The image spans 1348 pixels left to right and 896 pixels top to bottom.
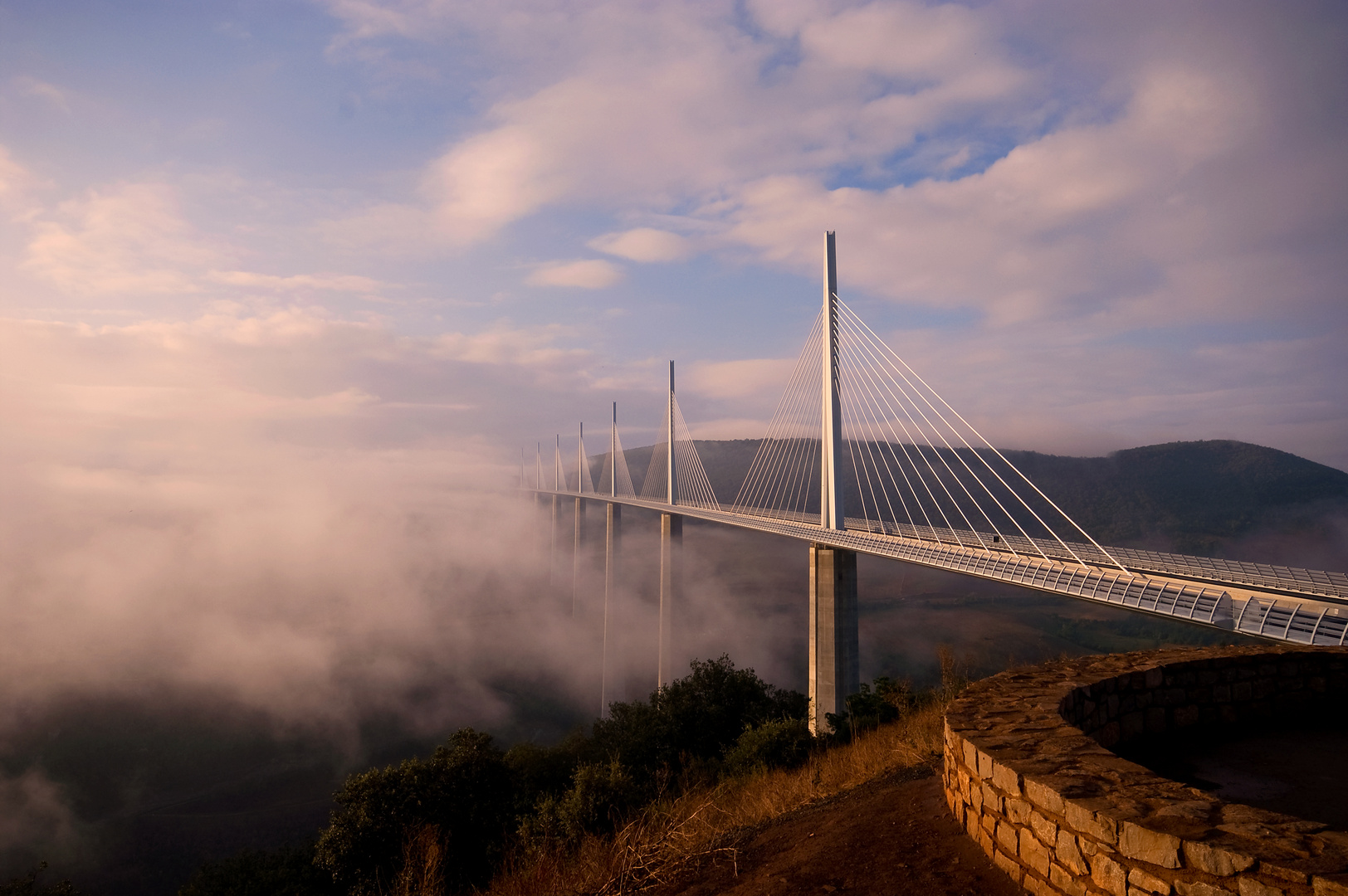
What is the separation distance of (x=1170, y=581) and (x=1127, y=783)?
11.5m

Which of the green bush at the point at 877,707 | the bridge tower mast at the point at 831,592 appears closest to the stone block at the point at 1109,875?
the green bush at the point at 877,707

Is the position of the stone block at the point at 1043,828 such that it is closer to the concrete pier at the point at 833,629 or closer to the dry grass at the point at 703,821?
the dry grass at the point at 703,821

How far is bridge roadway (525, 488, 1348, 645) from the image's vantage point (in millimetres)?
10188

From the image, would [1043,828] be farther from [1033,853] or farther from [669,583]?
[669,583]

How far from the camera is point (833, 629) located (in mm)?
25766

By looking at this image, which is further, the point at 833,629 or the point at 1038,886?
the point at 833,629

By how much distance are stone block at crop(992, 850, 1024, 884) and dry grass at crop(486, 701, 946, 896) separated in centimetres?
193

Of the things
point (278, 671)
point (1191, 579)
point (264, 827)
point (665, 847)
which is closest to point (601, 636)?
point (278, 671)

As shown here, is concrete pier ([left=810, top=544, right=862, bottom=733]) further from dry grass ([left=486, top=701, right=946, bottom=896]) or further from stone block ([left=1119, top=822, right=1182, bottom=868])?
stone block ([left=1119, top=822, right=1182, bottom=868])

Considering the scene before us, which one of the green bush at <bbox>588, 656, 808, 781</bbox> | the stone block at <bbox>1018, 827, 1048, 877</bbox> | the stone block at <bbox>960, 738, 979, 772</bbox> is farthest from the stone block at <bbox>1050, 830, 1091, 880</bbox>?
the green bush at <bbox>588, 656, 808, 781</bbox>

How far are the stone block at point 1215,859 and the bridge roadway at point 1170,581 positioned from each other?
29.5ft

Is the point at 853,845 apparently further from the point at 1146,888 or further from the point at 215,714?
the point at 215,714

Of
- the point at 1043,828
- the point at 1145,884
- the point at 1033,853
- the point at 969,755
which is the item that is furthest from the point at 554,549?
the point at 1145,884

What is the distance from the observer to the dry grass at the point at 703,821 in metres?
5.23
